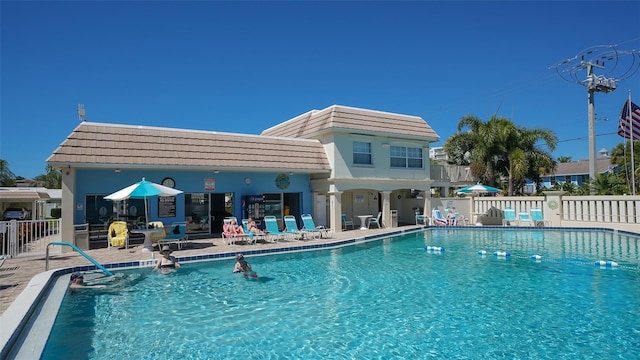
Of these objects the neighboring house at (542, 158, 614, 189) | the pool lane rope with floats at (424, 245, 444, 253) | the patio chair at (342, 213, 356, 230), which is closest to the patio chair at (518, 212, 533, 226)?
the patio chair at (342, 213, 356, 230)

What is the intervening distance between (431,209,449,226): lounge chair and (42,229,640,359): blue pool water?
9.91 m

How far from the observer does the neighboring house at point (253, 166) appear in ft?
45.9

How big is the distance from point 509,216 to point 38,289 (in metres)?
21.7

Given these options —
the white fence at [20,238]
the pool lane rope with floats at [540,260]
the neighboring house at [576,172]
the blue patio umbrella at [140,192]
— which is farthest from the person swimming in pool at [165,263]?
the neighboring house at [576,172]

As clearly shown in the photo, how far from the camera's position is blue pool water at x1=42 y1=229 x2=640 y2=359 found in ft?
18.8

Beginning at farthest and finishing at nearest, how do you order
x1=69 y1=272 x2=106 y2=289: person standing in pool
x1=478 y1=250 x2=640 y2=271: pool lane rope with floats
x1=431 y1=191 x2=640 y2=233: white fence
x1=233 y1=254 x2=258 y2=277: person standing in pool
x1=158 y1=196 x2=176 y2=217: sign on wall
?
x1=431 y1=191 x2=640 y2=233: white fence, x1=158 y1=196 x2=176 y2=217: sign on wall, x1=478 y1=250 x2=640 y2=271: pool lane rope with floats, x1=233 y1=254 x2=258 y2=277: person standing in pool, x1=69 y1=272 x2=106 y2=289: person standing in pool

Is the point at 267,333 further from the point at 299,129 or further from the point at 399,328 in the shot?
the point at 299,129

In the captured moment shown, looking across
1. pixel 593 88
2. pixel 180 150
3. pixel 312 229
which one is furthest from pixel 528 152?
pixel 180 150

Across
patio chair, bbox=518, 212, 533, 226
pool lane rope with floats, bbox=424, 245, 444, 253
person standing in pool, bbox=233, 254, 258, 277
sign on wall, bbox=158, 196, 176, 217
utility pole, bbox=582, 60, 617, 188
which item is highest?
utility pole, bbox=582, 60, 617, 188

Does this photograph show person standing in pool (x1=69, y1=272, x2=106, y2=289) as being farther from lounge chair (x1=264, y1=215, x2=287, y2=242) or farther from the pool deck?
lounge chair (x1=264, y1=215, x2=287, y2=242)

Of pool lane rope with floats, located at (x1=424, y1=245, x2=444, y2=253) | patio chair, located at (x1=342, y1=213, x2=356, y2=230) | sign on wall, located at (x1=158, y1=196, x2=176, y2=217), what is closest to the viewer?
pool lane rope with floats, located at (x1=424, y1=245, x2=444, y2=253)

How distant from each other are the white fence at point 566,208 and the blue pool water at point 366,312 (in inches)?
302

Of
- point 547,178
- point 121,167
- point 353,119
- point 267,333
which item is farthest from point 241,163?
point 547,178

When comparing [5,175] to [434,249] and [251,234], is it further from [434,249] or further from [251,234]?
[434,249]
